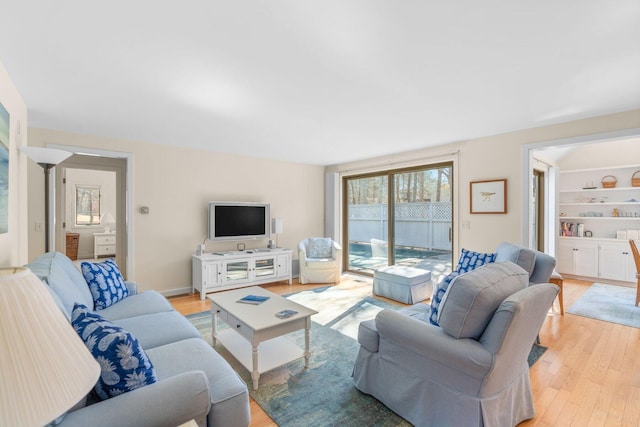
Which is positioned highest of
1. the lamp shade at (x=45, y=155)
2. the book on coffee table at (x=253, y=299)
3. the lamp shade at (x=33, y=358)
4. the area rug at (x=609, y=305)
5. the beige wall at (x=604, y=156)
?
the beige wall at (x=604, y=156)

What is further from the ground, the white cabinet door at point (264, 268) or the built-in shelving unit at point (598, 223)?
the built-in shelving unit at point (598, 223)

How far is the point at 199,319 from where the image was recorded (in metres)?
3.57

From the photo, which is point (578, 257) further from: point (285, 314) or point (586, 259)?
point (285, 314)

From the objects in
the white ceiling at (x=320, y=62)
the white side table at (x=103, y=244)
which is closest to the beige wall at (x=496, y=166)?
the white ceiling at (x=320, y=62)

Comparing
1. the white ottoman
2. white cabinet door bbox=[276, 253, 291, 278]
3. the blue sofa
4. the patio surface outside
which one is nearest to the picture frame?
the patio surface outside

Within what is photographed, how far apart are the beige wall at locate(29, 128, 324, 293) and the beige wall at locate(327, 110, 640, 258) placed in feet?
9.91

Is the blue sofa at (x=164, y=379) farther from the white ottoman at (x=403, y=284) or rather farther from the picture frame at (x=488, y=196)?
the picture frame at (x=488, y=196)

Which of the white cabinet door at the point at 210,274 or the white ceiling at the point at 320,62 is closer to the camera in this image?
the white ceiling at the point at 320,62

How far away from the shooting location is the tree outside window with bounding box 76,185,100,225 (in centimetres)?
796

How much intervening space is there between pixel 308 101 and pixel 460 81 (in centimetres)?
128

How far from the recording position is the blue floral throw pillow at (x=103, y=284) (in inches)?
101

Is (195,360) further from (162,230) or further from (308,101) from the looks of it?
(162,230)

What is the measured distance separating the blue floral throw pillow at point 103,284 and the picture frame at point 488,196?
4246 millimetres

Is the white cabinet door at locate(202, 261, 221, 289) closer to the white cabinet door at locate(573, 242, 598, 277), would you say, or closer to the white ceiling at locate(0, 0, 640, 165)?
the white ceiling at locate(0, 0, 640, 165)
